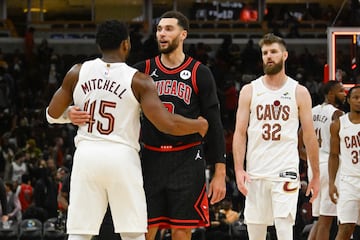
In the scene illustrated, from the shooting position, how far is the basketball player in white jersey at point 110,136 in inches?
265

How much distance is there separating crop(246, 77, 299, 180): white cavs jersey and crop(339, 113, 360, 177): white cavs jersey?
2338mm

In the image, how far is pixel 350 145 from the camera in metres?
10.7

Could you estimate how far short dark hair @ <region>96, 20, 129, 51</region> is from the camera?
6.90m

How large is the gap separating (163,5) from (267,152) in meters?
26.5

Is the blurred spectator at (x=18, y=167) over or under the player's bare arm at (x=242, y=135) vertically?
under

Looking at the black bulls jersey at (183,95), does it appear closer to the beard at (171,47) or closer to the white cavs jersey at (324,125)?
the beard at (171,47)

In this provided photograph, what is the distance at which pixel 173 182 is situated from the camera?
303 inches

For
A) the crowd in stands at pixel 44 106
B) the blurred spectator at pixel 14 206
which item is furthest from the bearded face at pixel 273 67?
the blurred spectator at pixel 14 206

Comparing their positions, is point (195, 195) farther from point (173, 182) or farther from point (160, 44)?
point (160, 44)

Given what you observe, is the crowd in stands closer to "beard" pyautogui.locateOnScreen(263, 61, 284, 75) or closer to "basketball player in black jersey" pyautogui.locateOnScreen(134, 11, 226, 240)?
"beard" pyautogui.locateOnScreen(263, 61, 284, 75)

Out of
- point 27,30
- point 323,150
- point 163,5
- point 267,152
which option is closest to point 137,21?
point 163,5

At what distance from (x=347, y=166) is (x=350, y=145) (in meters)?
0.26

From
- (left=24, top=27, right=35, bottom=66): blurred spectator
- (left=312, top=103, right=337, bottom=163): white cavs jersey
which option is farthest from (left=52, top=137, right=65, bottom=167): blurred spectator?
(left=312, top=103, right=337, bottom=163): white cavs jersey

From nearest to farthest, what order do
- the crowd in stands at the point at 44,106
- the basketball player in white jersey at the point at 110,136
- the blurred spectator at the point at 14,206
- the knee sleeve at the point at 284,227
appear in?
1. the basketball player in white jersey at the point at 110,136
2. the knee sleeve at the point at 284,227
3. the blurred spectator at the point at 14,206
4. the crowd in stands at the point at 44,106
